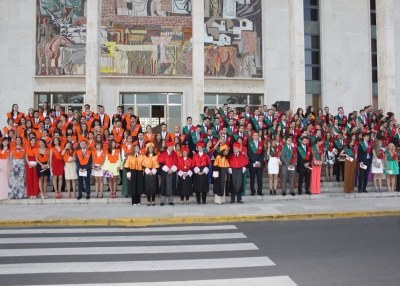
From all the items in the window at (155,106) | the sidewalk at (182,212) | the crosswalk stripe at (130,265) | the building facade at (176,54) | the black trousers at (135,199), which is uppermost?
the building facade at (176,54)

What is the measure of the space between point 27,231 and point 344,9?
25812 millimetres

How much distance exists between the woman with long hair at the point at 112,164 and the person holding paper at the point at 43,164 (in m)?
1.99

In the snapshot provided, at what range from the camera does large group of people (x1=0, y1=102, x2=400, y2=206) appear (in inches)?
509

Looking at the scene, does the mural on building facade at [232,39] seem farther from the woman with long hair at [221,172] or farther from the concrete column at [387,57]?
the woman with long hair at [221,172]

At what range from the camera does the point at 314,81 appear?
89.8 feet

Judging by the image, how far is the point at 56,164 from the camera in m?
13.2

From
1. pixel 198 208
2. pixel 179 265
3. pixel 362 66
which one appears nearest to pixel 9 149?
pixel 198 208

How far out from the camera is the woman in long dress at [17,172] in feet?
43.4

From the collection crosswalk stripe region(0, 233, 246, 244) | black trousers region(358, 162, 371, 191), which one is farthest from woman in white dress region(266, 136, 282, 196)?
crosswalk stripe region(0, 233, 246, 244)

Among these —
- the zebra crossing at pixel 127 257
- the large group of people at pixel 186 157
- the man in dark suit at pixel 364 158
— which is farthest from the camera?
the man in dark suit at pixel 364 158

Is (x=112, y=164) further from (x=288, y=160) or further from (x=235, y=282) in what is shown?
(x=235, y=282)

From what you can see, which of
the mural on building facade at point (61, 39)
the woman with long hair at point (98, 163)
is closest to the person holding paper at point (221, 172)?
the woman with long hair at point (98, 163)

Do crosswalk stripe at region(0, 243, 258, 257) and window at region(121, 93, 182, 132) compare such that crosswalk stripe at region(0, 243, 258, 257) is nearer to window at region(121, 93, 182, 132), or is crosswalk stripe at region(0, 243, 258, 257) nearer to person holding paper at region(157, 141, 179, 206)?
person holding paper at region(157, 141, 179, 206)

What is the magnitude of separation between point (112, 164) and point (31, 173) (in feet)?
9.21
